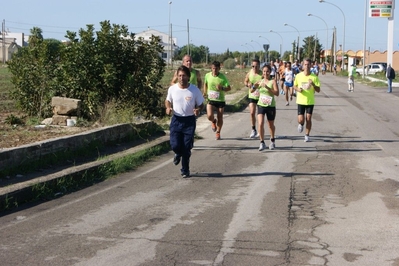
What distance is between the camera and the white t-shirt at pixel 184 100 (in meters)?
9.91

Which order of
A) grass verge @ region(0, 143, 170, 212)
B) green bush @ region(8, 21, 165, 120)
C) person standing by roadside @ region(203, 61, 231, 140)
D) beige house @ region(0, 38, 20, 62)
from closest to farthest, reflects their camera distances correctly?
grass verge @ region(0, 143, 170, 212) → person standing by roadside @ region(203, 61, 231, 140) → green bush @ region(8, 21, 165, 120) → beige house @ region(0, 38, 20, 62)

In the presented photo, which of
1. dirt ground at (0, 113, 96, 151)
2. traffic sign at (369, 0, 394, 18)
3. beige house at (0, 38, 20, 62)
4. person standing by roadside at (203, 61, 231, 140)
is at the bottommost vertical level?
dirt ground at (0, 113, 96, 151)

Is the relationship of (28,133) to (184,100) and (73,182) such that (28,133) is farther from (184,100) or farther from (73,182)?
(184,100)

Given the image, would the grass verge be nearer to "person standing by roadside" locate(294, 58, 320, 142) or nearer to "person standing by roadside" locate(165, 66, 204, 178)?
"person standing by roadside" locate(165, 66, 204, 178)

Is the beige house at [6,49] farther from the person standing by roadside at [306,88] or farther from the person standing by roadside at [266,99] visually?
the person standing by roadside at [266,99]

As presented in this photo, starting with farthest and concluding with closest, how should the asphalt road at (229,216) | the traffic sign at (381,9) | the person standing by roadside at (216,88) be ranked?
the traffic sign at (381,9)
the person standing by roadside at (216,88)
the asphalt road at (229,216)

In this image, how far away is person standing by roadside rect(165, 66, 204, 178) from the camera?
9.91m

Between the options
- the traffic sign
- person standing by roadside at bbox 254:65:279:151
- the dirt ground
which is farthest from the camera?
the traffic sign

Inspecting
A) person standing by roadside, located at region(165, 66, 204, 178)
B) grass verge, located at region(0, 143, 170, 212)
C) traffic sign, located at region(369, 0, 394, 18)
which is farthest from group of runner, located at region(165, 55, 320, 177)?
traffic sign, located at region(369, 0, 394, 18)

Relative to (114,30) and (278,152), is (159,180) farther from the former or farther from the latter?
(114,30)

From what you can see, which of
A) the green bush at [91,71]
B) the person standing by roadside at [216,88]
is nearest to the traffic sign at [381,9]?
the green bush at [91,71]

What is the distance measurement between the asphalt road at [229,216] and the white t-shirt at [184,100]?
1.07m

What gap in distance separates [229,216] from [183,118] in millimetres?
2878

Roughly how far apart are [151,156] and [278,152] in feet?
8.64
